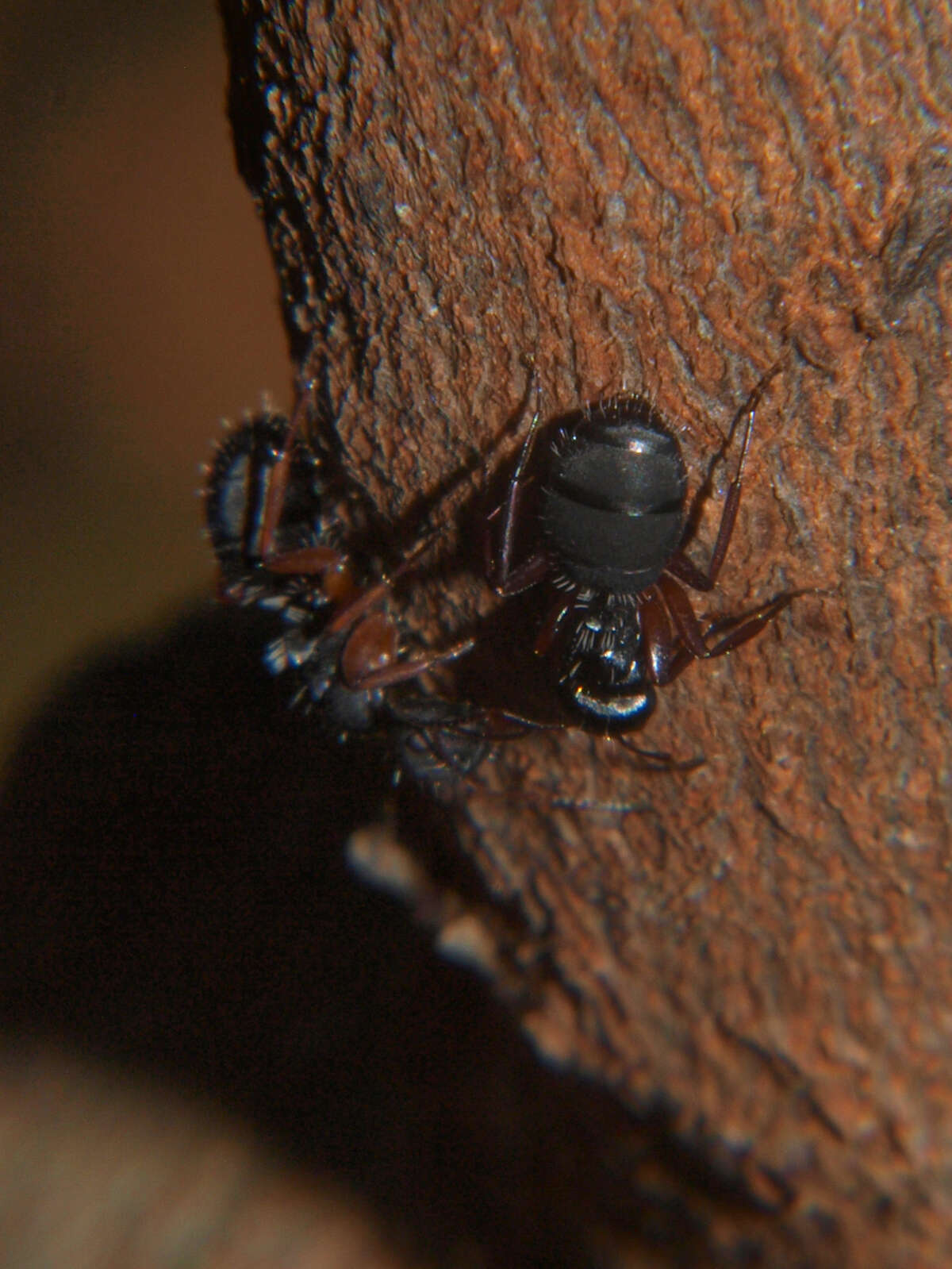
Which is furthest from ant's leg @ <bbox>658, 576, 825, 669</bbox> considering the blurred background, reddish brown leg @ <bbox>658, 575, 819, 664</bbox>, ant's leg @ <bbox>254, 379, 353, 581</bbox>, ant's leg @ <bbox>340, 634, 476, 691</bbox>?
the blurred background

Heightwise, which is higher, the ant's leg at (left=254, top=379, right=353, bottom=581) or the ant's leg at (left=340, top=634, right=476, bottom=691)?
the ant's leg at (left=254, top=379, right=353, bottom=581)

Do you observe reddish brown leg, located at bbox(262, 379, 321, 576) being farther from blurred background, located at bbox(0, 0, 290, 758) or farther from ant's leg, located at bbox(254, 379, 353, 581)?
blurred background, located at bbox(0, 0, 290, 758)

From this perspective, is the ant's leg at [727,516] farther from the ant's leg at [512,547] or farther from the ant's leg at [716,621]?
the ant's leg at [512,547]

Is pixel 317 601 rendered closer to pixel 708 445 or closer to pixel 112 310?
pixel 708 445

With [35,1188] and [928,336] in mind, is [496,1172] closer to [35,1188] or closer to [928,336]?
[35,1188]

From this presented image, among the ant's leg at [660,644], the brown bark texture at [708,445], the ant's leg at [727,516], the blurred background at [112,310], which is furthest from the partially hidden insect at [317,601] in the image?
the blurred background at [112,310]

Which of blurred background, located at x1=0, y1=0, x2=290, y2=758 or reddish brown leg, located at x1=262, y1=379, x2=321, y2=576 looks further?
blurred background, located at x1=0, y1=0, x2=290, y2=758
